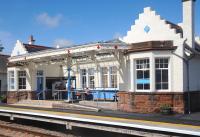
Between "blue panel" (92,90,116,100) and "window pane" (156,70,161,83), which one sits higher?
"window pane" (156,70,161,83)

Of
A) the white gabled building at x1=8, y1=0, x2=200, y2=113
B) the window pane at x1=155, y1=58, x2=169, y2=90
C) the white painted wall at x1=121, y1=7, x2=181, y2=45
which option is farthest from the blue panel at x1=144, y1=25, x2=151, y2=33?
the window pane at x1=155, y1=58, x2=169, y2=90

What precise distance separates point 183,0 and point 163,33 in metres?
2.35

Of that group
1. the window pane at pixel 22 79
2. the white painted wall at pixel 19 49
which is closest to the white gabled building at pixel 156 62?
the window pane at pixel 22 79

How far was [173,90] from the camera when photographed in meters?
18.7

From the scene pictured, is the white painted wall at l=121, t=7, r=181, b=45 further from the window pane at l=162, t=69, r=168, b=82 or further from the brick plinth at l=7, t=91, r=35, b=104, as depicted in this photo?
the brick plinth at l=7, t=91, r=35, b=104

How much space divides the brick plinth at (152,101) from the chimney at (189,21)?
3468 millimetres

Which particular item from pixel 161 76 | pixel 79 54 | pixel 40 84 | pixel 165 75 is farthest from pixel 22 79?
pixel 165 75

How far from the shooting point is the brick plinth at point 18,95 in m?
29.2

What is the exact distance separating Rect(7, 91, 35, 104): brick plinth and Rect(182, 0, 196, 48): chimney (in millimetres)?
15086

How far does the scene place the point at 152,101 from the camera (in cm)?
1880

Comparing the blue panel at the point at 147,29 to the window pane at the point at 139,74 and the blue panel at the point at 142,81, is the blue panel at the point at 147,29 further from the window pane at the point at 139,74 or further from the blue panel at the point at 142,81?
the blue panel at the point at 142,81

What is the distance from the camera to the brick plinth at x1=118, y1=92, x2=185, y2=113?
1838cm

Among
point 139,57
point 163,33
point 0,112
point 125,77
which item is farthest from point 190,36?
point 0,112

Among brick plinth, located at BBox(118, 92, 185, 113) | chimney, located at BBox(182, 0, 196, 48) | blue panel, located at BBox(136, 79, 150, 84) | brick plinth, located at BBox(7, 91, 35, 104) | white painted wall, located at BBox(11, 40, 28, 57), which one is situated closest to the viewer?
brick plinth, located at BBox(118, 92, 185, 113)
